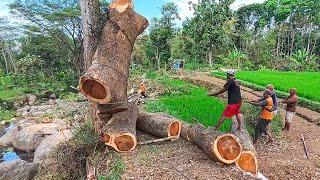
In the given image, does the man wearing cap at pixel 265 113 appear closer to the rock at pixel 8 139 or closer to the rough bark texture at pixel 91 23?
the rough bark texture at pixel 91 23

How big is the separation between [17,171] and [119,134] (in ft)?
14.6

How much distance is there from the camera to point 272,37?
40.3 metres

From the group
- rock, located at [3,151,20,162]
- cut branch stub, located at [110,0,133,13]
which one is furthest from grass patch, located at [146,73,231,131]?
rock, located at [3,151,20,162]

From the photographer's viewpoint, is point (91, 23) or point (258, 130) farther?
point (258, 130)

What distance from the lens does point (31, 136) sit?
15.3 metres

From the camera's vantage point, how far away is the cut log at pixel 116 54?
696 centimetres

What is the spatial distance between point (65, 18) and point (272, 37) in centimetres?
2250

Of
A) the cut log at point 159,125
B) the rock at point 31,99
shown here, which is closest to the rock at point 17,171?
the cut log at point 159,125

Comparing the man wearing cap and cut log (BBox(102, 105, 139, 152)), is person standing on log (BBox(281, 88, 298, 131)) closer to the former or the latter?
the man wearing cap

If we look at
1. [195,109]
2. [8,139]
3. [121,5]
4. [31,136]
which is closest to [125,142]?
[121,5]

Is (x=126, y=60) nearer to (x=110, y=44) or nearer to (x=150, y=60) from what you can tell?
(x=110, y=44)

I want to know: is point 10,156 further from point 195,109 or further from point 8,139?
point 195,109

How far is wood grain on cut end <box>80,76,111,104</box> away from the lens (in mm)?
6750

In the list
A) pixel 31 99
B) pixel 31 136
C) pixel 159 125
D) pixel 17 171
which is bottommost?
pixel 31 99
